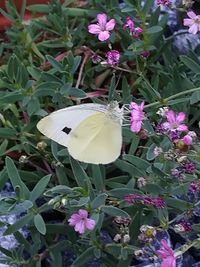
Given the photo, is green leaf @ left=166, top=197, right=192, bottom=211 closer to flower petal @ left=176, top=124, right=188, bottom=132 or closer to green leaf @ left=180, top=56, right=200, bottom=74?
flower petal @ left=176, top=124, right=188, bottom=132

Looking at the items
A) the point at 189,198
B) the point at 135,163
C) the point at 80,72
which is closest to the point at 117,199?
the point at 135,163

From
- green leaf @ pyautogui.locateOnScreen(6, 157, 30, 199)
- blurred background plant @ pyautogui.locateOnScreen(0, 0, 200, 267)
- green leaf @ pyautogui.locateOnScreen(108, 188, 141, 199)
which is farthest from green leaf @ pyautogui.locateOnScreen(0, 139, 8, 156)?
green leaf @ pyautogui.locateOnScreen(108, 188, 141, 199)

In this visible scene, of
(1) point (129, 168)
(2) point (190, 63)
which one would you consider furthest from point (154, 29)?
(1) point (129, 168)

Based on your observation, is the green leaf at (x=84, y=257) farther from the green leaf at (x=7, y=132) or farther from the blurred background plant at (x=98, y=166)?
the green leaf at (x=7, y=132)

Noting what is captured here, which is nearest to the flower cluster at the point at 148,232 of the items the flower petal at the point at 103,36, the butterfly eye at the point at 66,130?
the butterfly eye at the point at 66,130

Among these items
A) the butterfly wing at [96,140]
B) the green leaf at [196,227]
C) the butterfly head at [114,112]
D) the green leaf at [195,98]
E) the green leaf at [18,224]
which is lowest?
the green leaf at [196,227]

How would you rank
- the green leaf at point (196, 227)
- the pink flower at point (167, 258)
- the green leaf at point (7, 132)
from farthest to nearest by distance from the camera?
the green leaf at point (7, 132)
the green leaf at point (196, 227)
the pink flower at point (167, 258)
